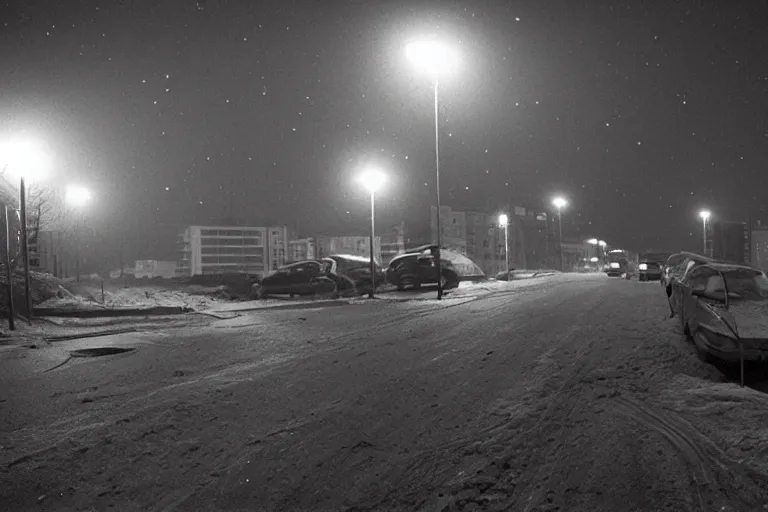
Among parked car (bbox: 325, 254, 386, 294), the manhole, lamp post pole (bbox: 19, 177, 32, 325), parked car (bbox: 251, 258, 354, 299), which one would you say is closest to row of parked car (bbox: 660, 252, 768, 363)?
the manhole

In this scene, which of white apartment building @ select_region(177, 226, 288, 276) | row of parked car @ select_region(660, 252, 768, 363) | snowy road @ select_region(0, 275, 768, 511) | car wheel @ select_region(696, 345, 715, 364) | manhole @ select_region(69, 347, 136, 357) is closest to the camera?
snowy road @ select_region(0, 275, 768, 511)

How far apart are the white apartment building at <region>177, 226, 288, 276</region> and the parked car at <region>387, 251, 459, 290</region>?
4796 cm

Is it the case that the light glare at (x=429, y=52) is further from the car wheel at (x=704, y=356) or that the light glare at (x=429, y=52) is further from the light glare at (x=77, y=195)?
the light glare at (x=77, y=195)

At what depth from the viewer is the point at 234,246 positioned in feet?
229

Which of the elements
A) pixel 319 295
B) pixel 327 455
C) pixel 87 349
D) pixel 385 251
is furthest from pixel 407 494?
pixel 385 251

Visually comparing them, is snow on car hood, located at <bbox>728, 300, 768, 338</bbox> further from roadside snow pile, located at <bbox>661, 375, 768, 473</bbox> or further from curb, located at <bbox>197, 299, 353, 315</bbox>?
curb, located at <bbox>197, 299, 353, 315</bbox>

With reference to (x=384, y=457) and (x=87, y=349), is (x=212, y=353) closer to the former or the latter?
(x=87, y=349)

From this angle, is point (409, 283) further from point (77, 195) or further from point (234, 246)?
point (234, 246)

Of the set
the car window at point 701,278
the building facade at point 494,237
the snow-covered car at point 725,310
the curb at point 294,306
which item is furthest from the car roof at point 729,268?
the building facade at point 494,237

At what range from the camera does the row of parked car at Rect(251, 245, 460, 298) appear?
19922 millimetres

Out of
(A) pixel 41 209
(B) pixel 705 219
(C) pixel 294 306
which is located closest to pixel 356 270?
(C) pixel 294 306

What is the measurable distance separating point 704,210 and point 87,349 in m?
56.4

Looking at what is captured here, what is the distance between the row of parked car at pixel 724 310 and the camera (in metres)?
5.89

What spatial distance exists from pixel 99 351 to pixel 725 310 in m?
9.86
